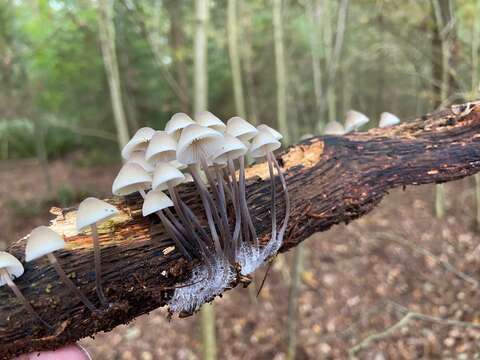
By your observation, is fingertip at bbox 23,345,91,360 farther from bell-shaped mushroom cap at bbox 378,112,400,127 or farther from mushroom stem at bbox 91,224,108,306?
bell-shaped mushroom cap at bbox 378,112,400,127

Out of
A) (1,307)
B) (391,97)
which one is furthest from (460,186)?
(1,307)

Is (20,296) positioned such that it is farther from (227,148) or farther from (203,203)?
(227,148)

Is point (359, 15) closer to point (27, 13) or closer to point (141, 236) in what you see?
point (141, 236)

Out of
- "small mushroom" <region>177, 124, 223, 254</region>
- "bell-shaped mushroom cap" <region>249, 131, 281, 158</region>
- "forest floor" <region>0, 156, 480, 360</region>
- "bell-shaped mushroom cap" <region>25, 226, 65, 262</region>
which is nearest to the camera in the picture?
"bell-shaped mushroom cap" <region>25, 226, 65, 262</region>

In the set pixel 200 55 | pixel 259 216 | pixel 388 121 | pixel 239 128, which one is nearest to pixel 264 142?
pixel 239 128

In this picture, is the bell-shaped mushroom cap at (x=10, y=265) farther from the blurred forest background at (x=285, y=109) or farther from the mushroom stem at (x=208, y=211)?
the blurred forest background at (x=285, y=109)

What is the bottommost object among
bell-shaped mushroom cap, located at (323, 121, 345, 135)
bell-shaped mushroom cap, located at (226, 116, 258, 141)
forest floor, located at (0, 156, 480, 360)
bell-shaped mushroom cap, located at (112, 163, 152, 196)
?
forest floor, located at (0, 156, 480, 360)

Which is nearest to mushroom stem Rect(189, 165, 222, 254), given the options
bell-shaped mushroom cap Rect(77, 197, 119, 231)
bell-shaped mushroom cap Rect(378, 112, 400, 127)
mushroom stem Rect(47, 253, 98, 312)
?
bell-shaped mushroom cap Rect(77, 197, 119, 231)
